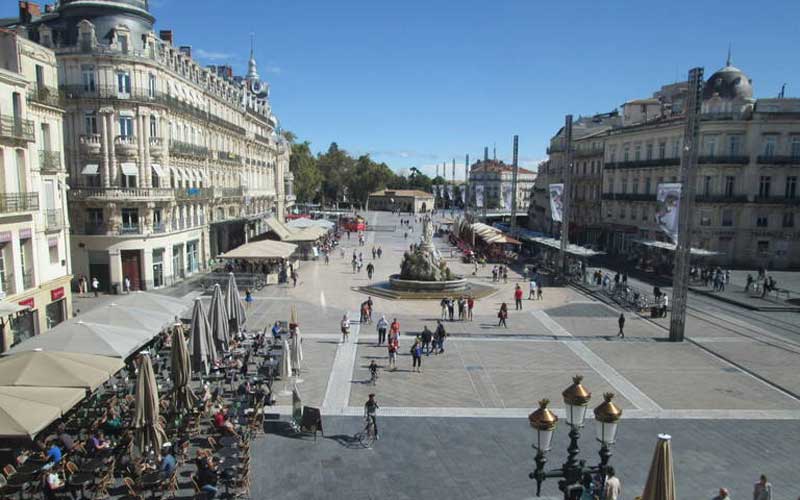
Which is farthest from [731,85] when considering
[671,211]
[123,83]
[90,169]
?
[90,169]

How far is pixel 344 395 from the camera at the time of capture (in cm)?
1764

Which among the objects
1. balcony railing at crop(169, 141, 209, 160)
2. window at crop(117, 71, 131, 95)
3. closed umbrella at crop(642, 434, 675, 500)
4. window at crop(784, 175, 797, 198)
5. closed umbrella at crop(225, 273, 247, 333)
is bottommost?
closed umbrella at crop(225, 273, 247, 333)

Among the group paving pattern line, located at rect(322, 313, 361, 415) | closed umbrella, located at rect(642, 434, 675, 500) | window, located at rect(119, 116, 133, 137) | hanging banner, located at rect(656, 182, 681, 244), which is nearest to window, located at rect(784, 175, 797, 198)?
hanging banner, located at rect(656, 182, 681, 244)

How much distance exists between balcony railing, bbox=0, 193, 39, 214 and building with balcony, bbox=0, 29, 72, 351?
1.4 inches

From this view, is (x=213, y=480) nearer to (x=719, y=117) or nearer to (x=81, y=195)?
(x=81, y=195)

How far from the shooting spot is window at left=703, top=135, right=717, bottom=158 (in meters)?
47.1

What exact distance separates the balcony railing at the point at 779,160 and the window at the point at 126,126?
46218 millimetres

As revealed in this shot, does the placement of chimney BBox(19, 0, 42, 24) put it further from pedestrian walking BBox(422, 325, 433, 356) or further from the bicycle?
the bicycle

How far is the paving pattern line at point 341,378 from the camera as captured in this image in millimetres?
16797

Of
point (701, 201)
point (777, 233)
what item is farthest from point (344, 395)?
point (777, 233)

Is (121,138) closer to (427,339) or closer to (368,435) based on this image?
(427,339)

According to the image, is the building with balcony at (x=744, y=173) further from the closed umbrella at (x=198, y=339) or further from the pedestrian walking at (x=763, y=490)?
the closed umbrella at (x=198, y=339)

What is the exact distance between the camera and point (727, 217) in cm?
4731

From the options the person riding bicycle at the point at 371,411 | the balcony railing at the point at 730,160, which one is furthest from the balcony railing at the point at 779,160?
the person riding bicycle at the point at 371,411
